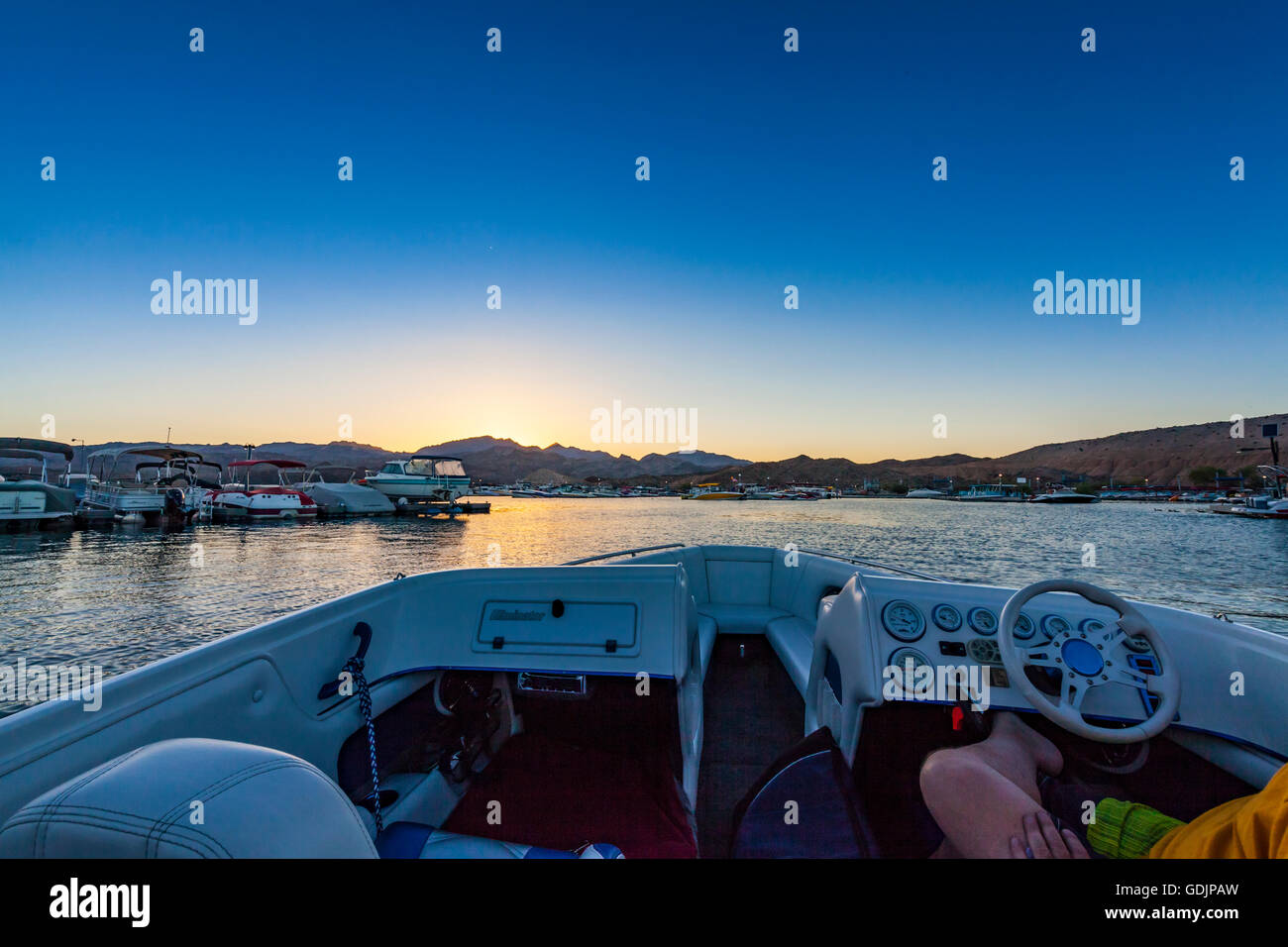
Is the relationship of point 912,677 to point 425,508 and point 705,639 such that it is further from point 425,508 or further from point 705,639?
point 425,508

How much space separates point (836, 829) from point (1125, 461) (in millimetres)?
143405

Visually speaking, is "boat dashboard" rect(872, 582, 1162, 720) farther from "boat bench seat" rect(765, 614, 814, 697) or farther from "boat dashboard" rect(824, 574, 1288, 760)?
"boat bench seat" rect(765, 614, 814, 697)

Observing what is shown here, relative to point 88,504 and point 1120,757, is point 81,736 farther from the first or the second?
point 88,504

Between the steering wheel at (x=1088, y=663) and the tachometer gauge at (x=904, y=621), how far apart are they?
37 cm

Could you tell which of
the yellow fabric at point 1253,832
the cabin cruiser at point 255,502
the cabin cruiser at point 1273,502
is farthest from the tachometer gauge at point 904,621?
the cabin cruiser at point 1273,502

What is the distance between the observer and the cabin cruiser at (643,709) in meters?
1.95

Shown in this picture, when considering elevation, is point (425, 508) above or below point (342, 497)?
below

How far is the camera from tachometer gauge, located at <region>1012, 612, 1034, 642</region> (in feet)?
7.81

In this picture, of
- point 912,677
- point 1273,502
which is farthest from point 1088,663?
point 1273,502

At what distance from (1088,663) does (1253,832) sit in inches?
51.4

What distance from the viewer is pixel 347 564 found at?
1844 cm

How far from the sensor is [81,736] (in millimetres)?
1354

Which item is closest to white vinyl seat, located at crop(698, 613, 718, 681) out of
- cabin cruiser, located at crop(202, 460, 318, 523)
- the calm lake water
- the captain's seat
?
the captain's seat
